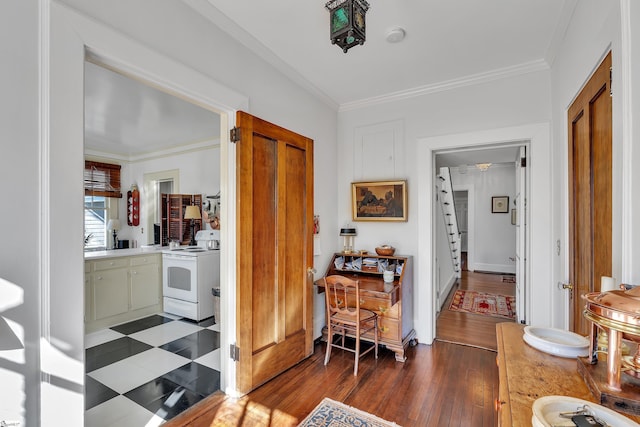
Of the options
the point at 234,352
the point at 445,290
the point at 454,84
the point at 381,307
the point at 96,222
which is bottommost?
the point at 445,290

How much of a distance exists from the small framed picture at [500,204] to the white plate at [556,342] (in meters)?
6.84

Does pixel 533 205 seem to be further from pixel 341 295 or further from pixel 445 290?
pixel 445 290

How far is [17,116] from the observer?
1.23 m

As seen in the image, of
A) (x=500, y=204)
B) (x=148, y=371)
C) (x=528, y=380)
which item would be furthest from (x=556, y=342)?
(x=500, y=204)

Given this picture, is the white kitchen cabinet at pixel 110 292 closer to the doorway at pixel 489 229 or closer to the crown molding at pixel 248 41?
the crown molding at pixel 248 41

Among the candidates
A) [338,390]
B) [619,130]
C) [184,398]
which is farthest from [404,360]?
[619,130]

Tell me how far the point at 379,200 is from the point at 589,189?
6.40ft

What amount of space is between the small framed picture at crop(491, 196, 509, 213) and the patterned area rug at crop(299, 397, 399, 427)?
22.1 ft

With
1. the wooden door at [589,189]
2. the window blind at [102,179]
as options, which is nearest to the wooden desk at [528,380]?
the wooden door at [589,189]

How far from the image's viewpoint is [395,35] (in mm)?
2289

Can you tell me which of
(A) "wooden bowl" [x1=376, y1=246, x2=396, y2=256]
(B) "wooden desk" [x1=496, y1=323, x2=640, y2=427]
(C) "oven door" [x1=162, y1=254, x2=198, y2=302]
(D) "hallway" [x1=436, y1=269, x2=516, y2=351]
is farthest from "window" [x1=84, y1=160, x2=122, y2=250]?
(B) "wooden desk" [x1=496, y1=323, x2=640, y2=427]

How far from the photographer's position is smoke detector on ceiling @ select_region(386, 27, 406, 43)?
224 cm

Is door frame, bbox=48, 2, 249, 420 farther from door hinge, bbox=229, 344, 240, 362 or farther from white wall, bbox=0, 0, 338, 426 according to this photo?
door hinge, bbox=229, 344, 240, 362

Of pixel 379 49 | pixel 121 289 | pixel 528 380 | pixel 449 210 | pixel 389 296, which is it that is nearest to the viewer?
pixel 528 380
